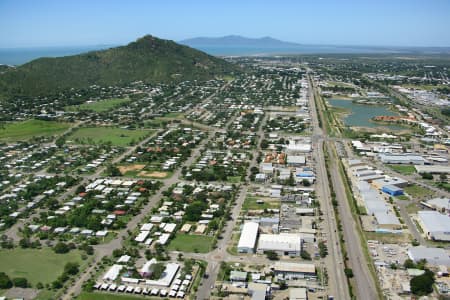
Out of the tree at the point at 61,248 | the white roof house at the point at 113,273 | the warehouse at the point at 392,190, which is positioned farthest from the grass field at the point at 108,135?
the warehouse at the point at 392,190

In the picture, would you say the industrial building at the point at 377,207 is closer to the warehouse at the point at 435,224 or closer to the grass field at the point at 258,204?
the warehouse at the point at 435,224

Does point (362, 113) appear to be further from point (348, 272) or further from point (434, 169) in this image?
point (348, 272)

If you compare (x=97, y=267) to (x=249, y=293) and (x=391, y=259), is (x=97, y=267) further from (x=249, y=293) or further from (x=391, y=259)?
(x=391, y=259)

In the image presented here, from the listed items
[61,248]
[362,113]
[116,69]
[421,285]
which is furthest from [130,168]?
Result: [116,69]

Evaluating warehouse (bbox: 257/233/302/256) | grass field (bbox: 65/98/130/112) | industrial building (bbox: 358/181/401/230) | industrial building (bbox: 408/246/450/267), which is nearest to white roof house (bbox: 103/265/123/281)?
warehouse (bbox: 257/233/302/256)

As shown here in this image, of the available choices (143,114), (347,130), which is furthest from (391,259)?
(143,114)
